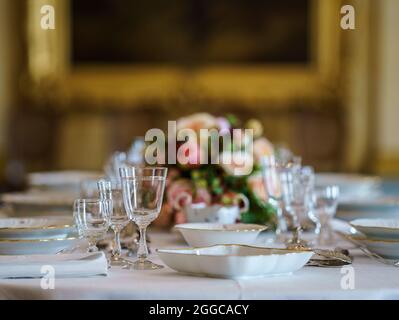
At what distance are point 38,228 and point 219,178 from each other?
0.76 meters

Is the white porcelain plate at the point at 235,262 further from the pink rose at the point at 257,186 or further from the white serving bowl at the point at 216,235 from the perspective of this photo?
the pink rose at the point at 257,186

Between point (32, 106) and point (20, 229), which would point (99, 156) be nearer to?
point (32, 106)

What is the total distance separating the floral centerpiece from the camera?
7.93 ft

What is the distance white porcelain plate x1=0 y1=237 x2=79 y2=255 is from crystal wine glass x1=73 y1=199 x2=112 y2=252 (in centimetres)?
17

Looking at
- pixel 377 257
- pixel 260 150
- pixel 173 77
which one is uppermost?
pixel 173 77

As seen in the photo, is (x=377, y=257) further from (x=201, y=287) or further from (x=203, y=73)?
(x=203, y=73)

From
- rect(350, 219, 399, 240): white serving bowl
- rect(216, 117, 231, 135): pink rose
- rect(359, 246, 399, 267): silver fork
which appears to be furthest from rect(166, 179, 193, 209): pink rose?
rect(359, 246, 399, 267): silver fork

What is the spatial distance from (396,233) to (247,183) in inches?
31.6

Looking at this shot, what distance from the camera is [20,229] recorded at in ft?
5.94

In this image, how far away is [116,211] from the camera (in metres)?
1.72

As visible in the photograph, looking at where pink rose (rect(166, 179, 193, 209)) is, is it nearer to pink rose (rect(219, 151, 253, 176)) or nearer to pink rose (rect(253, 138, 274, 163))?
pink rose (rect(219, 151, 253, 176))

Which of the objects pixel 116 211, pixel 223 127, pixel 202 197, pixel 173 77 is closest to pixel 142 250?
pixel 116 211

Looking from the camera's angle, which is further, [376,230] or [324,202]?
[324,202]
